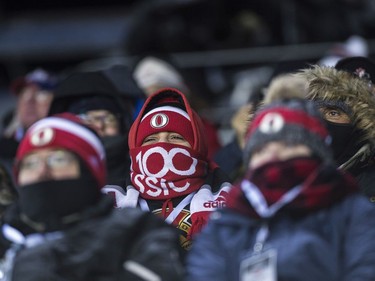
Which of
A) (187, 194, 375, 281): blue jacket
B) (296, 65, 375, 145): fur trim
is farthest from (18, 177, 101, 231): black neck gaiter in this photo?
(296, 65, 375, 145): fur trim

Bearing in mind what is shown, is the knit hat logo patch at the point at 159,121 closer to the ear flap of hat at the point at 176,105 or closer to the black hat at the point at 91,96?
the ear flap of hat at the point at 176,105

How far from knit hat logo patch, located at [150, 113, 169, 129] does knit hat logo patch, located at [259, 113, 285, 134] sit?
1224 mm

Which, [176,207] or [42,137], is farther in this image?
[176,207]

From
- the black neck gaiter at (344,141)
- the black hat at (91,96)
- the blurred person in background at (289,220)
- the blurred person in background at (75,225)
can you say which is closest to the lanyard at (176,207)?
the black neck gaiter at (344,141)

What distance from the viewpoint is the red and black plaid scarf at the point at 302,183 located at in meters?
4.69

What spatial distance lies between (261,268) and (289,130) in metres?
0.52

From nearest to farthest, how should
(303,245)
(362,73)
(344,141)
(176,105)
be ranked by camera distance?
(303,245) < (344,141) < (176,105) < (362,73)

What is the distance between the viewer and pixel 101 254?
4785 mm

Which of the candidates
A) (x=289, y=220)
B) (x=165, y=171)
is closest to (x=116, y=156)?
(x=165, y=171)

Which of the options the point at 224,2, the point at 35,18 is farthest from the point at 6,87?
the point at 224,2

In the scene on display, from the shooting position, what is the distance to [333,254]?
4641 millimetres

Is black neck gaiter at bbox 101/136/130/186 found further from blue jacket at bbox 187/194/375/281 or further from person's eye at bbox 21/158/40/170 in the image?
blue jacket at bbox 187/194/375/281

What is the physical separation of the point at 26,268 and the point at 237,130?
3.47 meters

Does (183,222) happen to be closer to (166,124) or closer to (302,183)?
(166,124)
